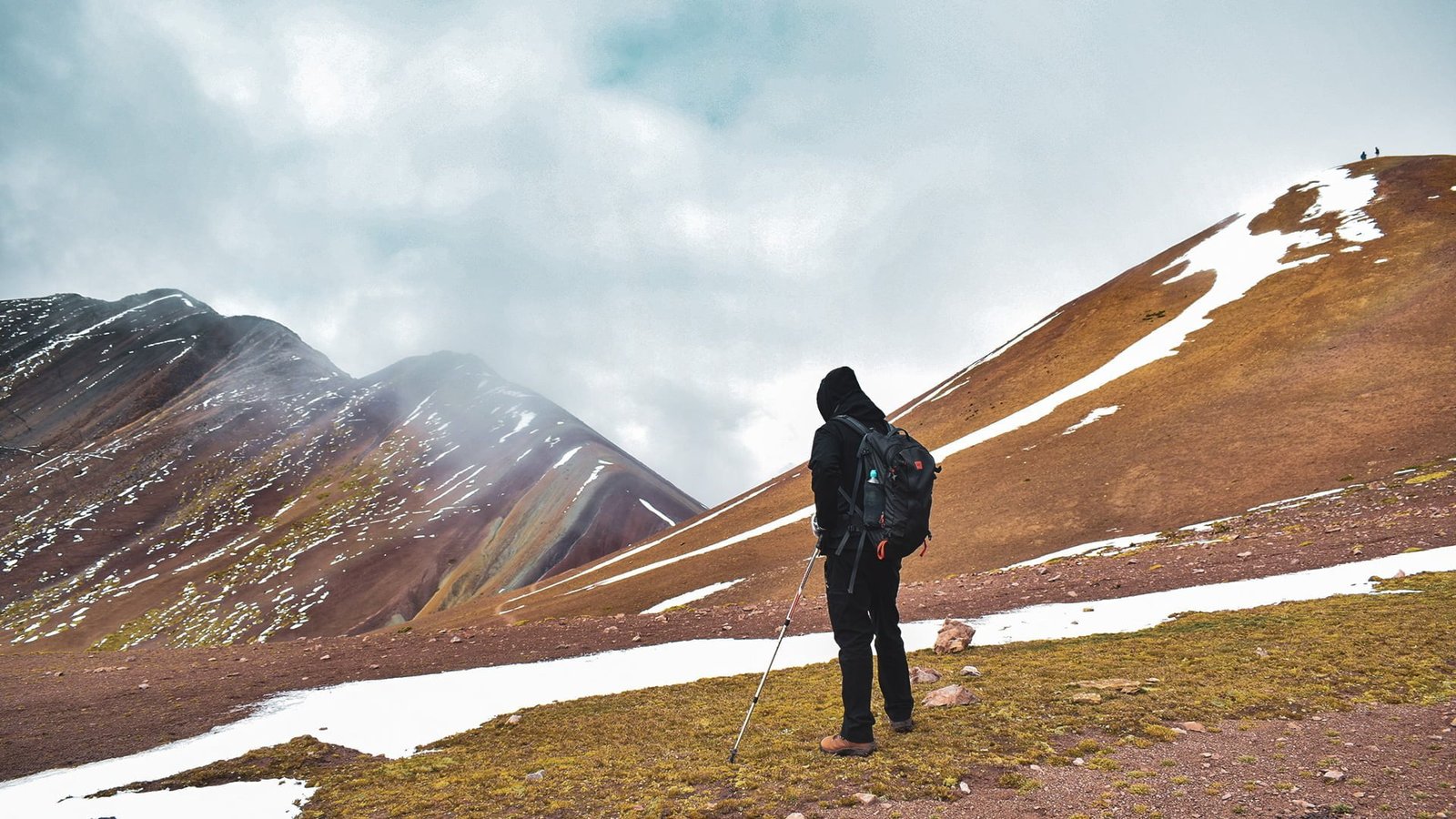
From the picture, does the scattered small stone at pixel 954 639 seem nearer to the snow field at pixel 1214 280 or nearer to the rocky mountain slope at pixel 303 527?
the snow field at pixel 1214 280

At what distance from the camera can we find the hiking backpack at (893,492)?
7719mm

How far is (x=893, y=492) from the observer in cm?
779

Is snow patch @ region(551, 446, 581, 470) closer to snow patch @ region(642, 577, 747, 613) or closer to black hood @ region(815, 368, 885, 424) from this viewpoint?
snow patch @ region(642, 577, 747, 613)

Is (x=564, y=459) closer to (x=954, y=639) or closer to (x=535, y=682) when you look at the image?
(x=535, y=682)

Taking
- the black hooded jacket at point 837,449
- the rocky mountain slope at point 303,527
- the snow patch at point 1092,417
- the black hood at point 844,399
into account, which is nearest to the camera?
the black hooded jacket at point 837,449

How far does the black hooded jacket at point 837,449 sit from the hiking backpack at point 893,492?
119 mm

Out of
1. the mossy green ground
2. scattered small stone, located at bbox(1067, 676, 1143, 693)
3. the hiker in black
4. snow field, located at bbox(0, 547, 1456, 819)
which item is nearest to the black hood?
the hiker in black

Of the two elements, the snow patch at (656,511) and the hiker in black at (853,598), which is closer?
the hiker in black at (853,598)

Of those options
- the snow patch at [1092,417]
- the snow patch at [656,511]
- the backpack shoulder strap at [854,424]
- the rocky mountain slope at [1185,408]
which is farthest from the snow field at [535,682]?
the snow patch at [656,511]

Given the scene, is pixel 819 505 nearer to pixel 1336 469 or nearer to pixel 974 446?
pixel 1336 469

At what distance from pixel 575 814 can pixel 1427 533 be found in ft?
74.7

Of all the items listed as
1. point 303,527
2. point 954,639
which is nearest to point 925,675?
point 954,639

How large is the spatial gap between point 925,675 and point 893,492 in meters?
4.97

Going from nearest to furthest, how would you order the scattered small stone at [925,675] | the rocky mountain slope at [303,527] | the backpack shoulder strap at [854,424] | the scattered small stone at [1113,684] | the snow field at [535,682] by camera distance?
the backpack shoulder strap at [854,424], the scattered small stone at [1113,684], the snow field at [535,682], the scattered small stone at [925,675], the rocky mountain slope at [303,527]
